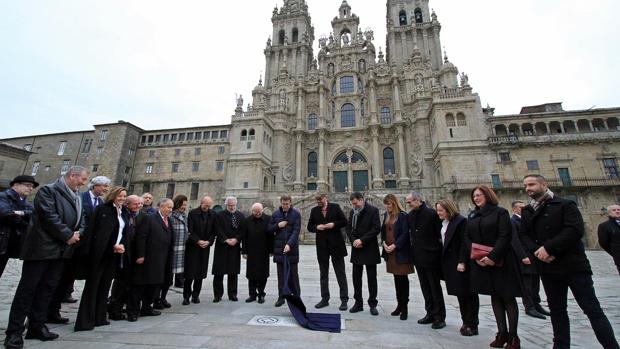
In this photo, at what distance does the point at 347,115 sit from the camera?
120 ft

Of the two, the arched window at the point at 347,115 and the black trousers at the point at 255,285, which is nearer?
the black trousers at the point at 255,285

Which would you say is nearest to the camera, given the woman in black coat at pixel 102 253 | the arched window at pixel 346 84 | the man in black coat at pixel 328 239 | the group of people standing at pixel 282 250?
the group of people standing at pixel 282 250

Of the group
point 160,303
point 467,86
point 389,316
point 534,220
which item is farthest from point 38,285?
point 467,86

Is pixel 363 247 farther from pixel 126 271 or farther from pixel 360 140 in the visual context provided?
pixel 360 140

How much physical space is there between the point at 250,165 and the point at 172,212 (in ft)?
83.3

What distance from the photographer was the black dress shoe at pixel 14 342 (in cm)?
311

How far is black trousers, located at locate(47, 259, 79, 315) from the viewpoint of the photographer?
4.24m

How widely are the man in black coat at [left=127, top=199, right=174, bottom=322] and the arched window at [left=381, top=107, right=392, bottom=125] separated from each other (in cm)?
3315

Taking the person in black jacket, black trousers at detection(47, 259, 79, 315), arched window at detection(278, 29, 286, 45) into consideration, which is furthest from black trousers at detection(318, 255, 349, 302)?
arched window at detection(278, 29, 286, 45)

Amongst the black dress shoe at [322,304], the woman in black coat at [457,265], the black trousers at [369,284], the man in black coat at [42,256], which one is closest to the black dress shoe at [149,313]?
the man in black coat at [42,256]

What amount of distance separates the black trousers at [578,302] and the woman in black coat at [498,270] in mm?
352

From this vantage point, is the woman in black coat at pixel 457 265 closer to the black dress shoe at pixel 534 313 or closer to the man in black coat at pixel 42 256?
the black dress shoe at pixel 534 313

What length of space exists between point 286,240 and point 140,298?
2769 mm

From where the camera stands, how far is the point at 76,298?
20.8 ft
